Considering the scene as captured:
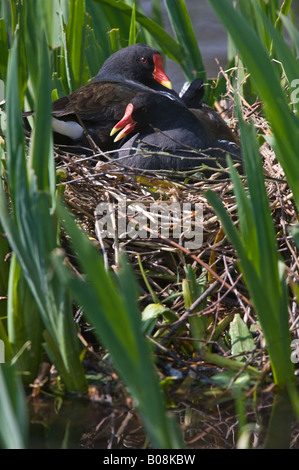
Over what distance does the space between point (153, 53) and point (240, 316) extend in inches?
52.0

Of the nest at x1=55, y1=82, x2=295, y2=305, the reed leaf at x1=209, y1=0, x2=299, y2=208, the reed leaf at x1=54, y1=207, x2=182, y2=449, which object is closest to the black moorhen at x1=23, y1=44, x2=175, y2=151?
Answer: the nest at x1=55, y1=82, x2=295, y2=305

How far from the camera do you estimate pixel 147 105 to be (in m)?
2.13

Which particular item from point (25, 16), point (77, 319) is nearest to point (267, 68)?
point (77, 319)

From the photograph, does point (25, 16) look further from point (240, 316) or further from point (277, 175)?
point (240, 316)

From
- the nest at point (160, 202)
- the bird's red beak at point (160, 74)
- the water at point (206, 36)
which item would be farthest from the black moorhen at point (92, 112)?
the water at point (206, 36)

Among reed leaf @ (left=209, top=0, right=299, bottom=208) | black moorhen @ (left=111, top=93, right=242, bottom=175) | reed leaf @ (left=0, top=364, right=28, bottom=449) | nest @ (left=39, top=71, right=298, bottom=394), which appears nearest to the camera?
reed leaf @ (left=0, top=364, right=28, bottom=449)

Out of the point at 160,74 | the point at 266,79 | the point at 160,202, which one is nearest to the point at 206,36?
the point at 160,74

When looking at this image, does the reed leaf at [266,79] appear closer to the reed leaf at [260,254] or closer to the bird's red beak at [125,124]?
the reed leaf at [260,254]

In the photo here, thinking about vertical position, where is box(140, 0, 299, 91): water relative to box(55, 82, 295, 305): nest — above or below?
above

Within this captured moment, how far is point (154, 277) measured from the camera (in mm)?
1765

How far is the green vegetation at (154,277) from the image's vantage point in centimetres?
92

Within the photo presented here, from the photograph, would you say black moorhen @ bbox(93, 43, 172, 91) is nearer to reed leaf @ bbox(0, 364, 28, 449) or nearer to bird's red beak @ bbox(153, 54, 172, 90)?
bird's red beak @ bbox(153, 54, 172, 90)

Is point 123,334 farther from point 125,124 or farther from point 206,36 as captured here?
point 206,36

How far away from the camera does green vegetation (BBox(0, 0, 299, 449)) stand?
0.92m
